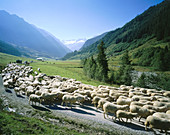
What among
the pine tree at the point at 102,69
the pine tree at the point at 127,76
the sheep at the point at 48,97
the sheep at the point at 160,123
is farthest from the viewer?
the pine tree at the point at 102,69

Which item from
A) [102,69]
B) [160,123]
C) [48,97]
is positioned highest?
[102,69]

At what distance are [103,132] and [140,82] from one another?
33.4 metres

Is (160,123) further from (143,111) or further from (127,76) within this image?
(127,76)

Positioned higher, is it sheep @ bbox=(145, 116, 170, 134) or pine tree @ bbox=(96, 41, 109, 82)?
pine tree @ bbox=(96, 41, 109, 82)

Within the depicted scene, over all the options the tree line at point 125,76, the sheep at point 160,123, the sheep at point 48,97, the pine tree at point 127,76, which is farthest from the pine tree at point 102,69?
A: the sheep at point 160,123

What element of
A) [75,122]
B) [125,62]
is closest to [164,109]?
[75,122]

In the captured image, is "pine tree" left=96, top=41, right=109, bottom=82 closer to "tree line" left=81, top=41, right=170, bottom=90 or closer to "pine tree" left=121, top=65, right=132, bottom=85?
"tree line" left=81, top=41, right=170, bottom=90

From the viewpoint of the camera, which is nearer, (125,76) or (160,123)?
(160,123)

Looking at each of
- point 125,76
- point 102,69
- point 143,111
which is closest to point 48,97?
point 143,111

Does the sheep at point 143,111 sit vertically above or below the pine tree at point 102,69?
below

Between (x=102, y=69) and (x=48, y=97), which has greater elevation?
(x=102, y=69)

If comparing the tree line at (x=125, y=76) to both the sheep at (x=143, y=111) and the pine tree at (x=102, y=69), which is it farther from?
the sheep at (x=143, y=111)

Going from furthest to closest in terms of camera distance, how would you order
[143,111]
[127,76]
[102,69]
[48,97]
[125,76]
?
[102,69], [125,76], [127,76], [48,97], [143,111]

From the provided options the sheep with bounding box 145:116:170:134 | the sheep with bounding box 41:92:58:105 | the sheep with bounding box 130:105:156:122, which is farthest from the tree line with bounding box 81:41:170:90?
the sheep with bounding box 41:92:58:105
